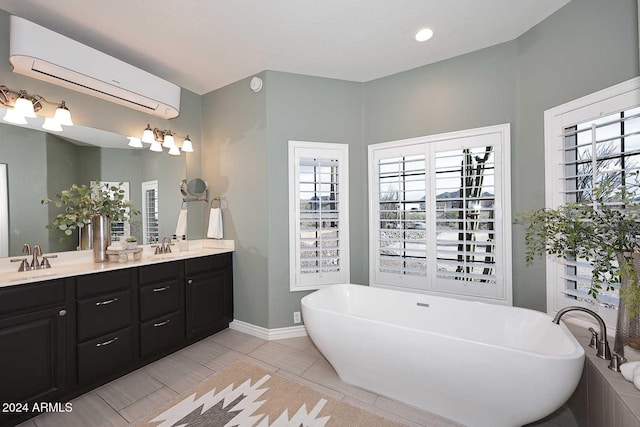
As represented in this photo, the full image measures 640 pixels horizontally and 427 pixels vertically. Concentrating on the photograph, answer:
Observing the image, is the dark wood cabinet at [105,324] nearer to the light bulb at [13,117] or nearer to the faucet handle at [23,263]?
the faucet handle at [23,263]

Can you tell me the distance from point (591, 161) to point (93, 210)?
3.87m

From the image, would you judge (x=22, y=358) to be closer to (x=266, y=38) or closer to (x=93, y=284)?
(x=93, y=284)

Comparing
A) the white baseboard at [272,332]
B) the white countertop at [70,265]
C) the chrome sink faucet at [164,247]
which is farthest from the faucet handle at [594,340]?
the chrome sink faucet at [164,247]

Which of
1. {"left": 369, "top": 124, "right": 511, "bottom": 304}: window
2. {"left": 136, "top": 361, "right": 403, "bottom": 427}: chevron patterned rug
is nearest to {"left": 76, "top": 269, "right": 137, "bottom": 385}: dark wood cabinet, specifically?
{"left": 136, "top": 361, "right": 403, "bottom": 427}: chevron patterned rug

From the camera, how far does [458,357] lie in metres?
1.48

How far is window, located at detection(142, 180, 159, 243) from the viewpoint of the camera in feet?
8.98

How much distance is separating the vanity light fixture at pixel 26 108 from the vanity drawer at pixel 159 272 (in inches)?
53.5

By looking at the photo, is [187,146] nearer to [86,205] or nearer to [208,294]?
[86,205]

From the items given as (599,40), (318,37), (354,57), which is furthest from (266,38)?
(599,40)

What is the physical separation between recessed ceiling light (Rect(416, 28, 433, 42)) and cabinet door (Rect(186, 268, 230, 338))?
119 inches

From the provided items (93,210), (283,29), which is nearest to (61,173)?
(93,210)

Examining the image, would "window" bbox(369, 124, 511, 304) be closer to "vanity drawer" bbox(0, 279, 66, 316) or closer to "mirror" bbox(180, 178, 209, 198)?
"mirror" bbox(180, 178, 209, 198)

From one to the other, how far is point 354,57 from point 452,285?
8.00 ft

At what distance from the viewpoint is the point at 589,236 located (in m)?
1.43
